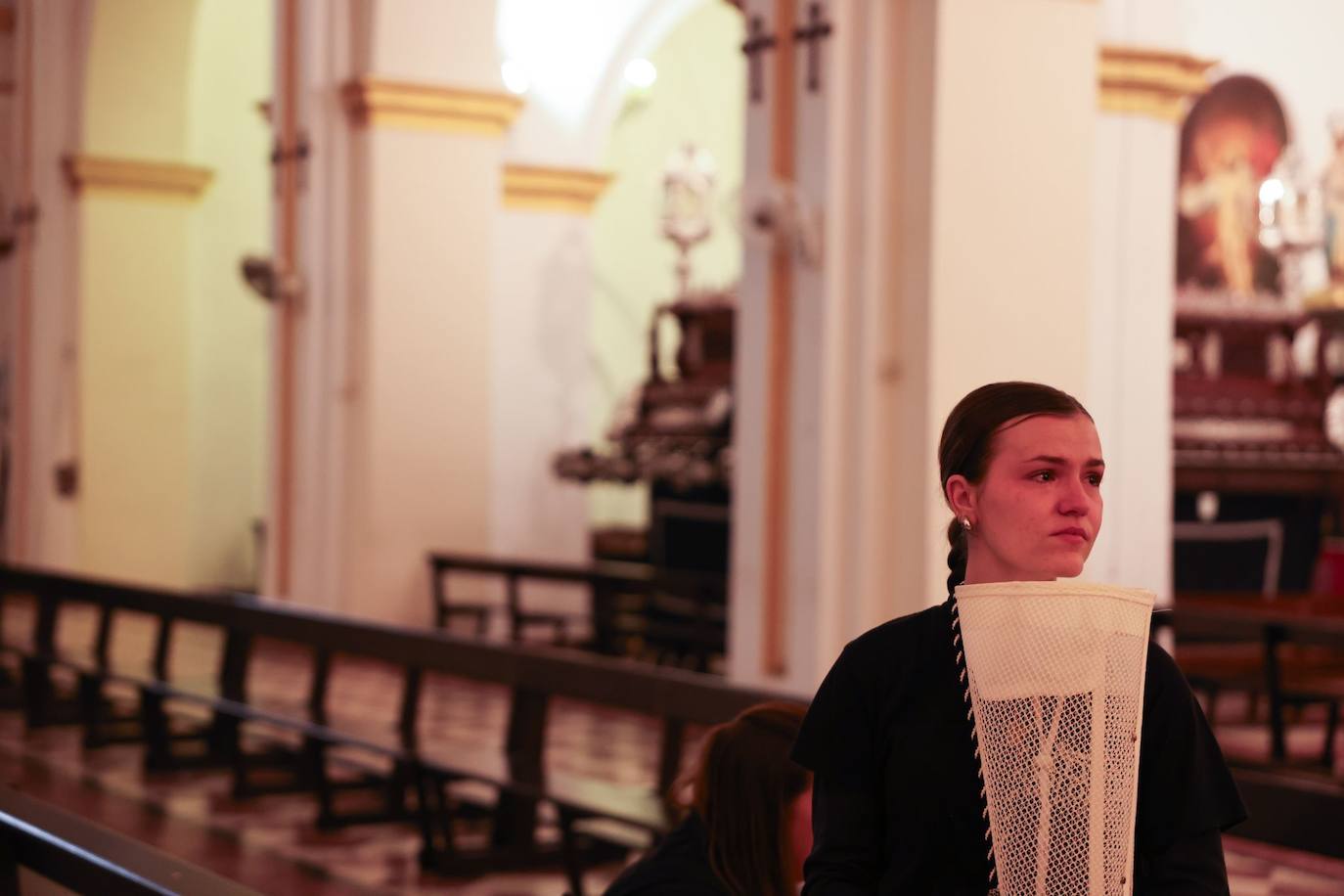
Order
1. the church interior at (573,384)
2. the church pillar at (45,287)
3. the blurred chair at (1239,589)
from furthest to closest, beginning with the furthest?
1. the church pillar at (45,287)
2. the blurred chair at (1239,589)
3. the church interior at (573,384)

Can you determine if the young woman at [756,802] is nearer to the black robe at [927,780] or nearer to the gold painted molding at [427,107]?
the black robe at [927,780]

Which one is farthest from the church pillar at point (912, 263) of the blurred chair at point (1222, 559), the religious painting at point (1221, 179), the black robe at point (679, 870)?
the religious painting at point (1221, 179)

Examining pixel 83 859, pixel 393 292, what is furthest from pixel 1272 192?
pixel 83 859

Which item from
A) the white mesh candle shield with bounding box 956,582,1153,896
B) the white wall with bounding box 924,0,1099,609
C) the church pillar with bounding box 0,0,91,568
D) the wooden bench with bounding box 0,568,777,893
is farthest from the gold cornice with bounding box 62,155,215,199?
the white mesh candle shield with bounding box 956,582,1153,896

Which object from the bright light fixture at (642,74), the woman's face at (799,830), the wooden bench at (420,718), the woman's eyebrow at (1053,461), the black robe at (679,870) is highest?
the bright light fixture at (642,74)

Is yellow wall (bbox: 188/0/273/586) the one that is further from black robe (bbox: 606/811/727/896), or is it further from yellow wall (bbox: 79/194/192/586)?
black robe (bbox: 606/811/727/896)

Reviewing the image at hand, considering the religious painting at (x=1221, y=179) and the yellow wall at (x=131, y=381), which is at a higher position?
the religious painting at (x=1221, y=179)

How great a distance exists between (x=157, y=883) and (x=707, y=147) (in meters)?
17.0

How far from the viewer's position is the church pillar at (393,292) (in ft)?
39.0

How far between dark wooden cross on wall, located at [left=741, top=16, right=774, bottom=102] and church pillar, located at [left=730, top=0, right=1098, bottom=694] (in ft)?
0.62

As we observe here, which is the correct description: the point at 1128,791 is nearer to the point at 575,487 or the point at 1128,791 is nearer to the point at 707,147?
the point at 575,487

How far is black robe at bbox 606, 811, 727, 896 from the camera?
8.85ft

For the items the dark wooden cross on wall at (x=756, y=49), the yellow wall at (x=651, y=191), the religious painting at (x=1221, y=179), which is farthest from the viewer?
the yellow wall at (x=651, y=191)

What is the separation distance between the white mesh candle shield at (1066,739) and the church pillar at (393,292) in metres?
10.4
